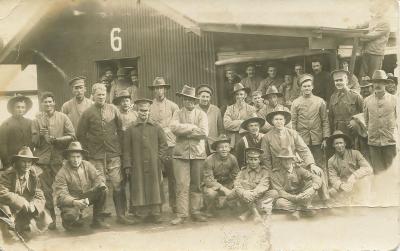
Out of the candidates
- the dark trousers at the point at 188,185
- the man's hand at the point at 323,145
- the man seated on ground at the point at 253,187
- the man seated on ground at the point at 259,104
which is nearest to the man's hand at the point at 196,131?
the dark trousers at the point at 188,185

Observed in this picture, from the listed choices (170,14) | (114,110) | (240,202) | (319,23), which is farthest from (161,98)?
(319,23)

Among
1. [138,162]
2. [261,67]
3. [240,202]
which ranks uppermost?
[261,67]

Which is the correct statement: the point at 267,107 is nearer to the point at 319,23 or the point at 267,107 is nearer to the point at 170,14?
the point at 319,23

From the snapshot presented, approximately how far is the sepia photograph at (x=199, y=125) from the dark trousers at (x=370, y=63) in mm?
14

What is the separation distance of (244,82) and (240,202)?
3.96ft

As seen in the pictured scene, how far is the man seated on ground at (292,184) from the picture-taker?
16.7 ft

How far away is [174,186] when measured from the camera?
519 centimetres

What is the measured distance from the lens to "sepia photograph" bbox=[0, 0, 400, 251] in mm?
5090

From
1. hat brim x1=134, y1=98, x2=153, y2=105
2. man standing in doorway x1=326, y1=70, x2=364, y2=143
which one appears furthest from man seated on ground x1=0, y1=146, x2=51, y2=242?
man standing in doorway x1=326, y1=70, x2=364, y2=143

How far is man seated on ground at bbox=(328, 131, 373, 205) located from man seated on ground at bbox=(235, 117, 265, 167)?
72 cm

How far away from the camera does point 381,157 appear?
5.22m

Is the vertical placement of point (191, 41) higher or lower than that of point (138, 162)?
higher

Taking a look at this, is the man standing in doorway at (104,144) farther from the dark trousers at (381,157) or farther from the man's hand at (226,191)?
the dark trousers at (381,157)

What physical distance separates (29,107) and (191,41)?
5.69 feet
